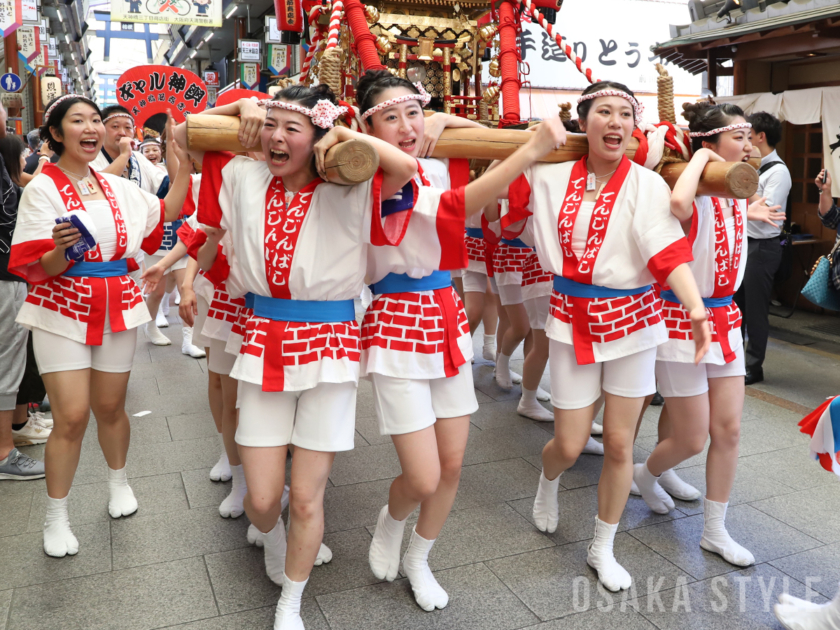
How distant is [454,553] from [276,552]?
0.78m

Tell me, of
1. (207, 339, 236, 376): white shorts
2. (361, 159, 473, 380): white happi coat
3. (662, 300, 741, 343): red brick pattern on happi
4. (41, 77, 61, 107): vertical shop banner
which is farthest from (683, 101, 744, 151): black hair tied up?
(41, 77, 61, 107): vertical shop banner

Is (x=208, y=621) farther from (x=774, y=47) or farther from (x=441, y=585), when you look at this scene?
(x=774, y=47)

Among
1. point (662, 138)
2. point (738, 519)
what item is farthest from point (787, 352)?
point (662, 138)

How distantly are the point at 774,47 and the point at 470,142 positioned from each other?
597cm

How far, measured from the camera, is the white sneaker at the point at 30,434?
14.2ft

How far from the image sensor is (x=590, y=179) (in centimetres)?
272

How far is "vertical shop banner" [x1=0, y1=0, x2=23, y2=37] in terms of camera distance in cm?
930

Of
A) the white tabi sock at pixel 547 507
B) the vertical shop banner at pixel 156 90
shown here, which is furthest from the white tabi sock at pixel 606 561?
the vertical shop banner at pixel 156 90

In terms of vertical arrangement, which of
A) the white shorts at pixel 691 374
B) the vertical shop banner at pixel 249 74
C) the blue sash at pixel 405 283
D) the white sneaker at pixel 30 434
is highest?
the vertical shop banner at pixel 249 74

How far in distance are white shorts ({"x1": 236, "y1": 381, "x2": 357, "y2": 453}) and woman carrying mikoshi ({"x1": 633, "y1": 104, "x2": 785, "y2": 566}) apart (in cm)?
141

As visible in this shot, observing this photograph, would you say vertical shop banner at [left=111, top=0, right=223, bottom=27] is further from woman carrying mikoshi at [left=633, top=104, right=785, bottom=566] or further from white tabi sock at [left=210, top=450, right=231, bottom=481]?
woman carrying mikoshi at [left=633, top=104, right=785, bottom=566]

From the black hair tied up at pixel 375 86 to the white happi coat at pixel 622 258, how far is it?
26.8 inches

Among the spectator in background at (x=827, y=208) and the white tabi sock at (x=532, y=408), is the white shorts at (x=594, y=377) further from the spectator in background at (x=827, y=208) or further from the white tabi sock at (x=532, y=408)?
the spectator in background at (x=827, y=208)

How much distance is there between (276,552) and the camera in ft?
8.80
